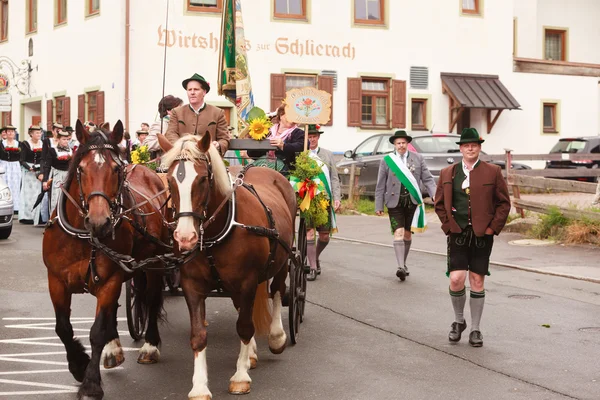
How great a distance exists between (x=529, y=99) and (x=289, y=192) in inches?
1014

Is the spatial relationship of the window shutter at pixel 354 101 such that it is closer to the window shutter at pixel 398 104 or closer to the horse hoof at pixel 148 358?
the window shutter at pixel 398 104

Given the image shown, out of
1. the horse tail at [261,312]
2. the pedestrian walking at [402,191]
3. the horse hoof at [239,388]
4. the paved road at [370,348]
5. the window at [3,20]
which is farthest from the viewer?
the window at [3,20]

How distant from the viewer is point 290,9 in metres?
29.5

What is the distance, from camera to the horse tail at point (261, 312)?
749 centimetres

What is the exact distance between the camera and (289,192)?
8453mm

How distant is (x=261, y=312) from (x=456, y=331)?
1.93 metres

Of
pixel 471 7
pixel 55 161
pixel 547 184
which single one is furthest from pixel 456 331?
pixel 471 7

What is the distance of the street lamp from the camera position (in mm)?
33438

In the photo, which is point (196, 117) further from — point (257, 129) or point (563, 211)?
point (563, 211)

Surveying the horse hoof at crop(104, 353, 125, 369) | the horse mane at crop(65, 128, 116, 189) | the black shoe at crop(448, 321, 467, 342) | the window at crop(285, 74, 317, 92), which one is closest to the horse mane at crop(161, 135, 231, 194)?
the horse mane at crop(65, 128, 116, 189)

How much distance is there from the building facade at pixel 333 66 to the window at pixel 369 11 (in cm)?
4

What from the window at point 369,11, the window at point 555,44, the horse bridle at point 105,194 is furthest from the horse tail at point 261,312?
the window at point 555,44

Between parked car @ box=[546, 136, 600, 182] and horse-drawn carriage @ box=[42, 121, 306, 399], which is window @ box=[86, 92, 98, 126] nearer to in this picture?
parked car @ box=[546, 136, 600, 182]

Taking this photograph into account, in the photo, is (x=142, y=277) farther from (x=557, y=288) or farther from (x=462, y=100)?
(x=462, y=100)
